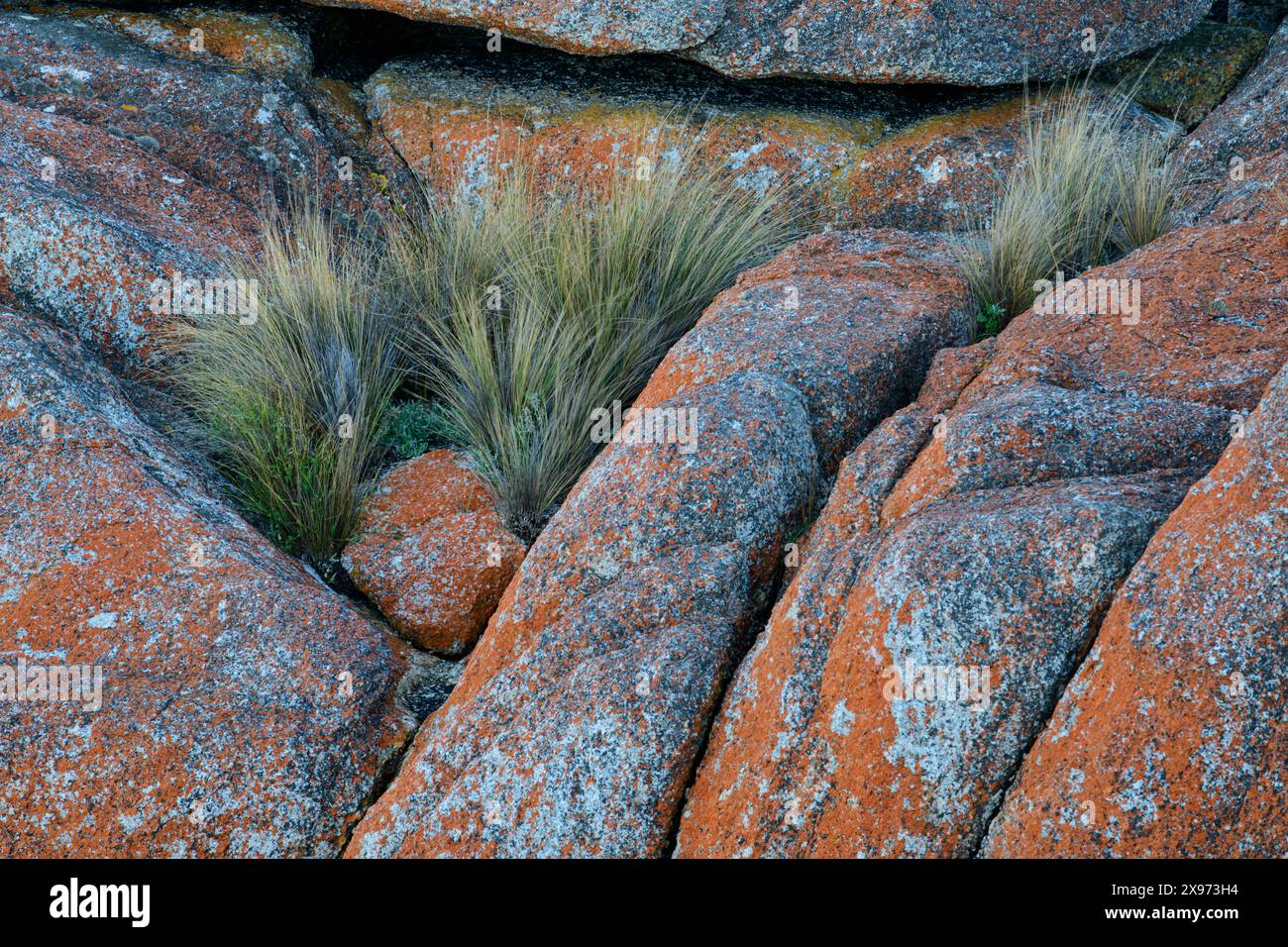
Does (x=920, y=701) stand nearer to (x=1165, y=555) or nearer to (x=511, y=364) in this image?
(x=1165, y=555)

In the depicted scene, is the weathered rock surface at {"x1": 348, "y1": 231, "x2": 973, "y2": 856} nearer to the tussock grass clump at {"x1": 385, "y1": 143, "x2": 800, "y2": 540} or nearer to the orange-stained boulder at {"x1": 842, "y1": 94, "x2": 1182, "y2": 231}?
the tussock grass clump at {"x1": 385, "y1": 143, "x2": 800, "y2": 540}

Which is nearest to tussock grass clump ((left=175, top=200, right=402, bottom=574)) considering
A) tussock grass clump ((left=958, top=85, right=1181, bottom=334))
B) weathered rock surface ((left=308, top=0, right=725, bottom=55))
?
weathered rock surface ((left=308, top=0, right=725, bottom=55))

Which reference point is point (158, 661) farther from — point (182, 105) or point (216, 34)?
point (216, 34)

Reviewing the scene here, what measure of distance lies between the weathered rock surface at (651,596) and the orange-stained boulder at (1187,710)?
868 mm

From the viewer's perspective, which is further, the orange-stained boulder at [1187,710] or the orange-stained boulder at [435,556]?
the orange-stained boulder at [435,556]

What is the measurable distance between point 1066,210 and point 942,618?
10.6ft

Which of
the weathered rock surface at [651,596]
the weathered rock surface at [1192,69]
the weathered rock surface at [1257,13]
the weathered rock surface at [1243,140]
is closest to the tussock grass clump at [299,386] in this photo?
the weathered rock surface at [651,596]

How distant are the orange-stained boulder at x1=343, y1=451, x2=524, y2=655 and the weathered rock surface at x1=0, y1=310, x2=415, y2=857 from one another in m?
0.22

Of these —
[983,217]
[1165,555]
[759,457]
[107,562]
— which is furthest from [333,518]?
[983,217]

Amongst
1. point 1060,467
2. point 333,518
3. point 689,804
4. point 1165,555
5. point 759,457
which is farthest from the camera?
point 333,518

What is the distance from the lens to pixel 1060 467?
3.07m

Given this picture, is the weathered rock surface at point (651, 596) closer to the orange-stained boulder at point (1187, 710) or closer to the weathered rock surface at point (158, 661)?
the weathered rock surface at point (158, 661)

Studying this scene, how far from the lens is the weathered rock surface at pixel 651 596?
285 cm

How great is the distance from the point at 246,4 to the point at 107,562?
444 cm
